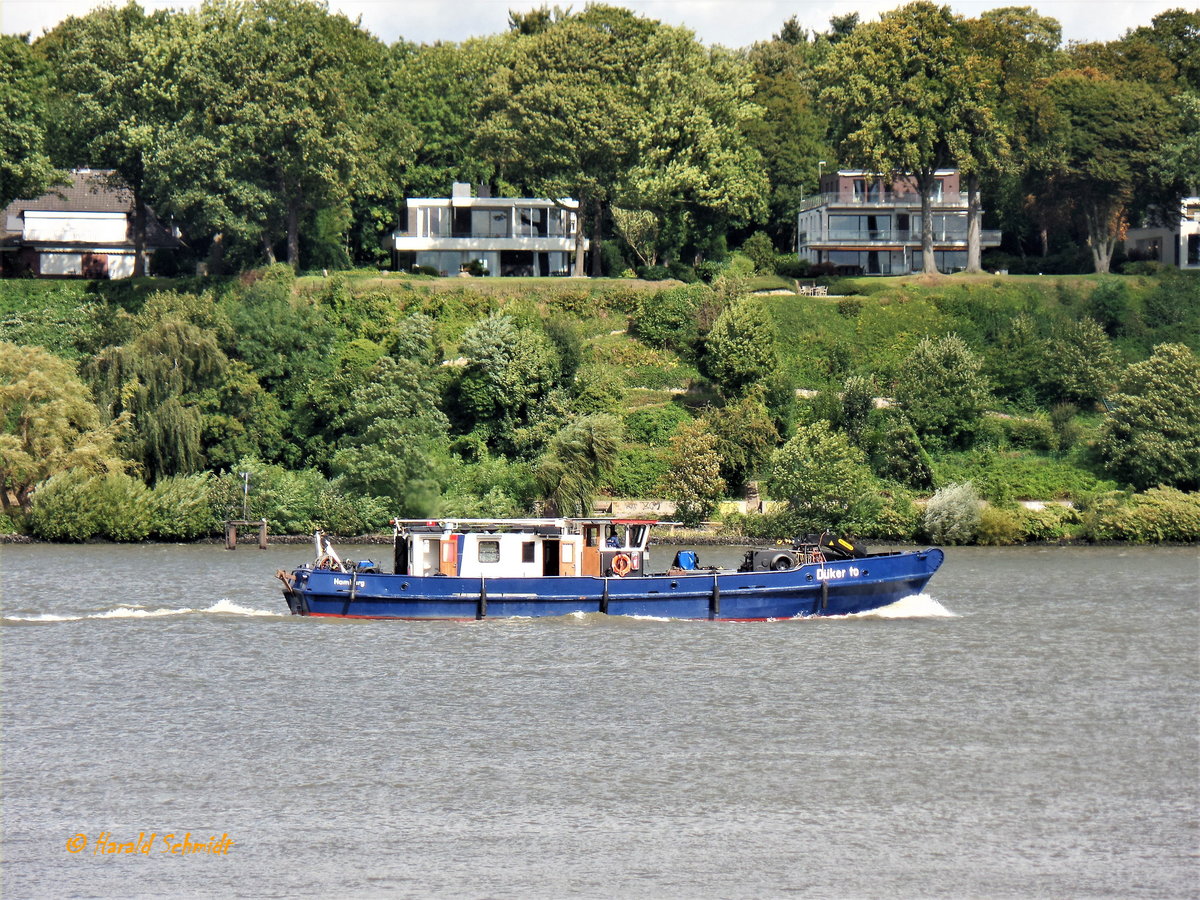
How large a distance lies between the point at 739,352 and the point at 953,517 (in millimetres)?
17539

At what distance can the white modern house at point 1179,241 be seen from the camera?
107 m

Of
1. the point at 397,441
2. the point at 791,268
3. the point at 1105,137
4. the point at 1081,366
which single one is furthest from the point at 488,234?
the point at 1081,366

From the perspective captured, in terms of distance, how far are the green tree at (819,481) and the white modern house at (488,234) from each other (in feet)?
133

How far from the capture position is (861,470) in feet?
242

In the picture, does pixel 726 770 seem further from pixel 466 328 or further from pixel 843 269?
pixel 843 269

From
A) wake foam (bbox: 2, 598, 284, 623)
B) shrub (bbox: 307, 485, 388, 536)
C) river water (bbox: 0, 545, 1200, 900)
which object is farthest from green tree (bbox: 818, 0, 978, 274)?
wake foam (bbox: 2, 598, 284, 623)

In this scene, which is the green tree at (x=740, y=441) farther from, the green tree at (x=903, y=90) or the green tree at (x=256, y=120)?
the green tree at (x=256, y=120)

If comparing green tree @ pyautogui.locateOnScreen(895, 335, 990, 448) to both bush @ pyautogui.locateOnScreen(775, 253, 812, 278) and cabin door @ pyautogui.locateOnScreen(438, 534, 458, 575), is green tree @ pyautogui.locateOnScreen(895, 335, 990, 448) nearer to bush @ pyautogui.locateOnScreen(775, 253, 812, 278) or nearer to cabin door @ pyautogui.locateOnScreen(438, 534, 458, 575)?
bush @ pyautogui.locateOnScreen(775, 253, 812, 278)

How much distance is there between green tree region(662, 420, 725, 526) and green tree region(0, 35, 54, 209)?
4359cm

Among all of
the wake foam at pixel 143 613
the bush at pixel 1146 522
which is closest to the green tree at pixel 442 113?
the bush at pixel 1146 522

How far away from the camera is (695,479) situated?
75812mm

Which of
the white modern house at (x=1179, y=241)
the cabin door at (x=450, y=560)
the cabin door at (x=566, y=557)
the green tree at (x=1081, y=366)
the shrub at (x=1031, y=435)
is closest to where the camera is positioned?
the cabin door at (x=450, y=560)

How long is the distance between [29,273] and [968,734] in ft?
275

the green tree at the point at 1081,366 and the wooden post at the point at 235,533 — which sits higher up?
the green tree at the point at 1081,366
